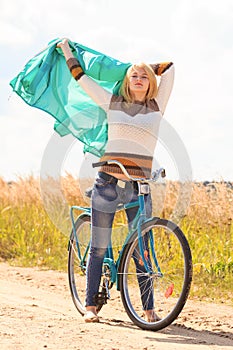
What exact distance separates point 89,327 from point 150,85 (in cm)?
200

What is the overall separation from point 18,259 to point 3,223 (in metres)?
1.59

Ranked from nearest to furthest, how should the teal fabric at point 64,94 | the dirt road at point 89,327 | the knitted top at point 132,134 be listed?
the dirt road at point 89,327 → the knitted top at point 132,134 → the teal fabric at point 64,94

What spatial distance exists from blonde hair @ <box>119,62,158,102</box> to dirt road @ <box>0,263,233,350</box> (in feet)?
6.16

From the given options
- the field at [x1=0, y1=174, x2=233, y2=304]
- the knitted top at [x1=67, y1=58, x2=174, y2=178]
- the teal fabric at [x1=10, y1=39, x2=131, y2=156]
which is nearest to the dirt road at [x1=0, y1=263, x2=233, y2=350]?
Answer: the field at [x1=0, y1=174, x2=233, y2=304]

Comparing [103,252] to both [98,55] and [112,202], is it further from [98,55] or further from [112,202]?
[98,55]

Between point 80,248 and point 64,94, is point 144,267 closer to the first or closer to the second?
point 80,248

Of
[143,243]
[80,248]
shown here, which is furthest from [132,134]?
[80,248]

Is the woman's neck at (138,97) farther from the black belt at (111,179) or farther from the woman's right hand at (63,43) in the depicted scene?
the woman's right hand at (63,43)

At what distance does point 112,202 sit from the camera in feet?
19.0

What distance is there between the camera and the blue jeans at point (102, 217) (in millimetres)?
5766

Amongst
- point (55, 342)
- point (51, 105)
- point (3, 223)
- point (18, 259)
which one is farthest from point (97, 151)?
point (3, 223)

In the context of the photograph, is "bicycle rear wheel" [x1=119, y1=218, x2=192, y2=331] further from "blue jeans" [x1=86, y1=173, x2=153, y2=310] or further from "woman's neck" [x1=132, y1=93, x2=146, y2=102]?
"woman's neck" [x1=132, y1=93, x2=146, y2=102]

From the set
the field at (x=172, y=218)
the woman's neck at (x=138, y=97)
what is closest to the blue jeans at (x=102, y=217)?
the woman's neck at (x=138, y=97)

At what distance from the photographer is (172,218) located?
31.4 ft
